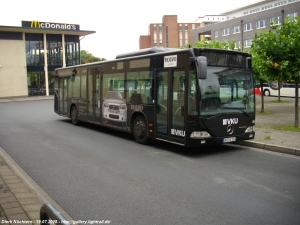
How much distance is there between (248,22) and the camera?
5822 cm

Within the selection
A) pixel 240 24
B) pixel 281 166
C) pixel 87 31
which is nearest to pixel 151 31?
pixel 240 24

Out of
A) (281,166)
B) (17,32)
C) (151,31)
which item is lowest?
(281,166)

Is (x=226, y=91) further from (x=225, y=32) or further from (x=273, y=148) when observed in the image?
(x=225, y=32)

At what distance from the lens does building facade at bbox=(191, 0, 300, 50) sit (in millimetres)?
49281

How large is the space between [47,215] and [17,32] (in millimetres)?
44350

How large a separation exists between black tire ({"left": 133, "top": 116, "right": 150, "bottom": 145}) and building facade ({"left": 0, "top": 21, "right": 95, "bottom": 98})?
35.4 metres

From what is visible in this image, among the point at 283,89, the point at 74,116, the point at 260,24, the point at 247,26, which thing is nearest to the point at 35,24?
the point at 283,89

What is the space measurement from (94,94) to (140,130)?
12.5ft

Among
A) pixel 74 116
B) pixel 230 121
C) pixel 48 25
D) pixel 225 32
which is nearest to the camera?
pixel 230 121

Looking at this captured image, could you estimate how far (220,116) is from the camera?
9.05 metres

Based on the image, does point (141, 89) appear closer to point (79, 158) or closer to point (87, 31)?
point (79, 158)

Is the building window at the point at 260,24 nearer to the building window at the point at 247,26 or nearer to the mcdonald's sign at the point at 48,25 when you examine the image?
the building window at the point at 247,26

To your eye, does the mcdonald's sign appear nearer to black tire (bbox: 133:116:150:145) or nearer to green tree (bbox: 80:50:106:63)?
black tire (bbox: 133:116:150:145)

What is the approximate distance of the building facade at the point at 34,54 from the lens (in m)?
42.5
